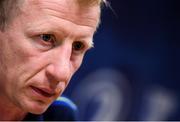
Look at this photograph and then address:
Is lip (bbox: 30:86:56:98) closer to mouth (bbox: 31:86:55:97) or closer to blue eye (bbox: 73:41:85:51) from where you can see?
mouth (bbox: 31:86:55:97)

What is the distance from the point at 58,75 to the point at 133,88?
0.77 m

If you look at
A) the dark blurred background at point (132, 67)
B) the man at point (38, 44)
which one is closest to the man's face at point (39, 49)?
the man at point (38, 44)

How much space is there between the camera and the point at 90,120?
1655mm

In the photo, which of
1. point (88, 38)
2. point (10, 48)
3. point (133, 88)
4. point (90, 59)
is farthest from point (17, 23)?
point (133, 88)

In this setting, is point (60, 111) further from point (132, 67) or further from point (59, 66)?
point (132, 67)

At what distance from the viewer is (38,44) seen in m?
1.00

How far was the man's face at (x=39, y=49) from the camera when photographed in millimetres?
983

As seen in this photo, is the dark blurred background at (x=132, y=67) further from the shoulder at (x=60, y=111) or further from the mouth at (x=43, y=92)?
the mouth at (x=43, y=92)

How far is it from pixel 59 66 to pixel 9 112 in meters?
0.23

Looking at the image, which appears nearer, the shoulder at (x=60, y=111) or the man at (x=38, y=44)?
the man at (x=38, y=44)

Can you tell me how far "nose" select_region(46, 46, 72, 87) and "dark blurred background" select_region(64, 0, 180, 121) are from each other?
2.07 ft

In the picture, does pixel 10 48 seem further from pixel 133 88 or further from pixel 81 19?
pixel 133 88

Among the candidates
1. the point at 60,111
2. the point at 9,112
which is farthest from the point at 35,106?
the point at 60,111

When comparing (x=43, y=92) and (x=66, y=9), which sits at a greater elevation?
(x=66, y=9)
